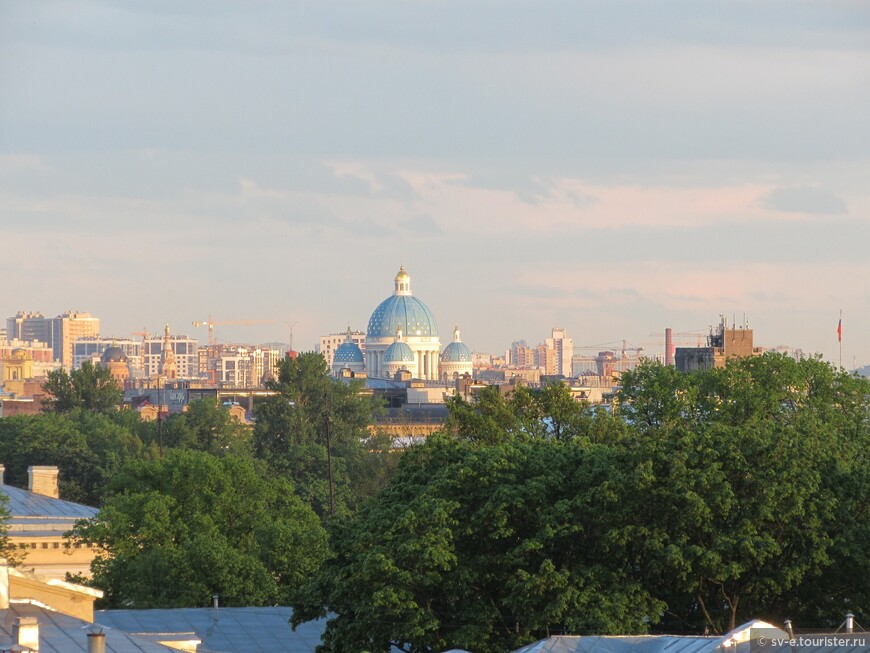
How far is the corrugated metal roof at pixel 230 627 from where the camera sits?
137 ft

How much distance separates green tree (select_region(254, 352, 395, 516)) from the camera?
359ft

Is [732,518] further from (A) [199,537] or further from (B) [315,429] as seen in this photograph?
(B) [315,429]

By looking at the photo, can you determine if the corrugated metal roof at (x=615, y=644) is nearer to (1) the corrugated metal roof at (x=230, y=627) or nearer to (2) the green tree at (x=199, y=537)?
(1) the corrugated metal roof at (x=230, y=627)

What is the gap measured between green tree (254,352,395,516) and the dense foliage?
63165 millimetres

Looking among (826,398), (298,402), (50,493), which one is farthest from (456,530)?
(298,402)

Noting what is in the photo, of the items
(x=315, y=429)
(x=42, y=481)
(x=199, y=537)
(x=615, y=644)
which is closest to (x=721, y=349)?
(x=315, y=429)

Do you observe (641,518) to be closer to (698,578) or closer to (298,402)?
(698,578)

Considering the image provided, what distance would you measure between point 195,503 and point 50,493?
1979 cm

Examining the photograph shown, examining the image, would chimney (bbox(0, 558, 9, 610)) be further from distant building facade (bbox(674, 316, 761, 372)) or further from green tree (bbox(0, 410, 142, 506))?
Answer: distant building facade (bbox(674, 316, 761, 372))

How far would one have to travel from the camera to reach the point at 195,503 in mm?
58688

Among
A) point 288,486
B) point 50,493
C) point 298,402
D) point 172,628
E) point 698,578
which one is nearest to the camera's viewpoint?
point 698,578

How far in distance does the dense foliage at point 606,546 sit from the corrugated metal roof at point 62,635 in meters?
9.30

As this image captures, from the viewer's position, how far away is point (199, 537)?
5300 centimetres

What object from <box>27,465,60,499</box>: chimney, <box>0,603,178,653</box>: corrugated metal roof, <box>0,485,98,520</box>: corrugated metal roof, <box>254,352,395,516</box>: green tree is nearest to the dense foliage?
<box>0,603,178,653</box>: corrugated metal roof
